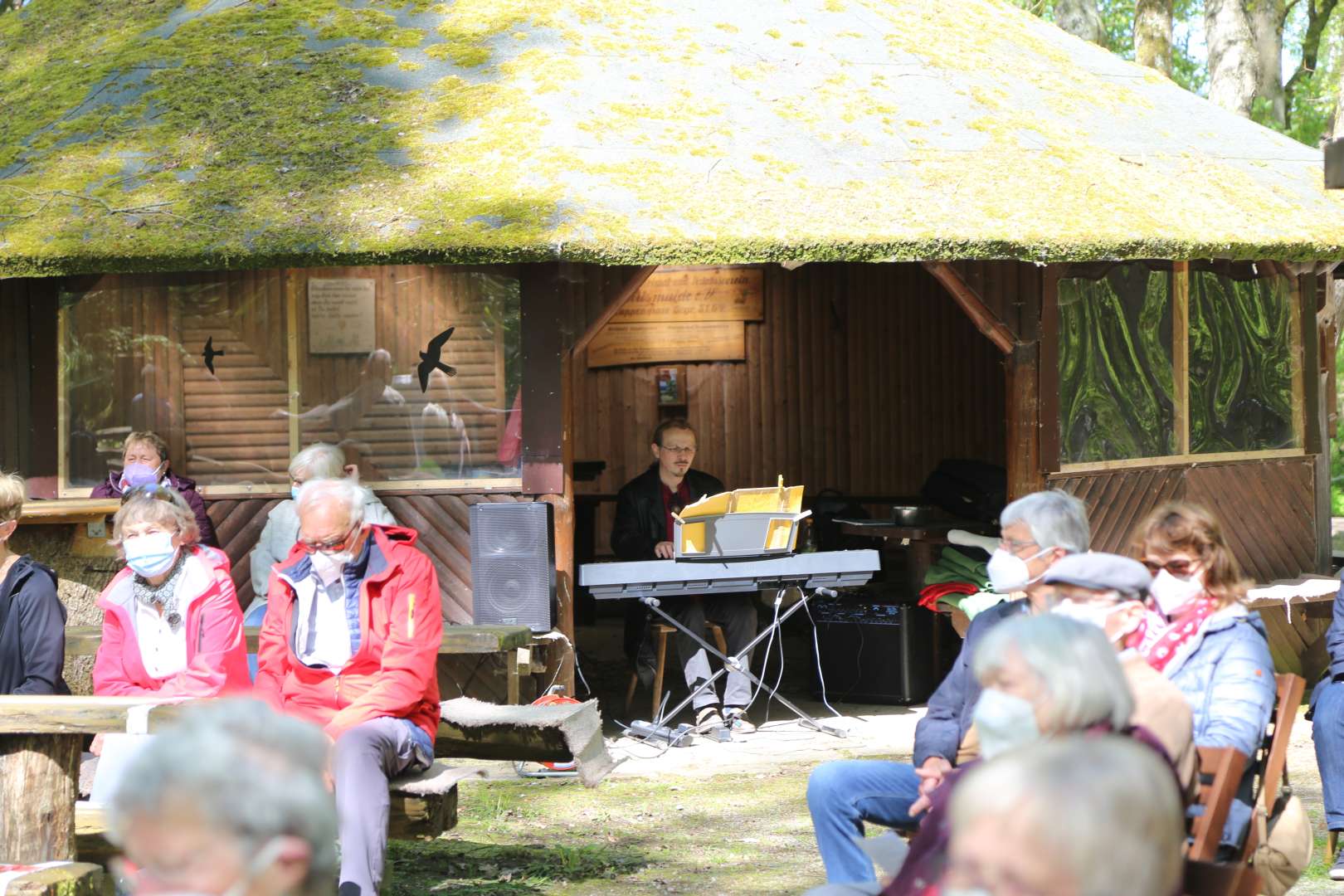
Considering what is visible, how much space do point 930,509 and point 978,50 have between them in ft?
9.97

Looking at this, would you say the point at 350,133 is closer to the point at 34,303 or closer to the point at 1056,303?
the point at 34,303

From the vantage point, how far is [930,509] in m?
10.3

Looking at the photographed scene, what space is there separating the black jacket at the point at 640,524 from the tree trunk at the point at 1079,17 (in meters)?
8.57

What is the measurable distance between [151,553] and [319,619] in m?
0.62

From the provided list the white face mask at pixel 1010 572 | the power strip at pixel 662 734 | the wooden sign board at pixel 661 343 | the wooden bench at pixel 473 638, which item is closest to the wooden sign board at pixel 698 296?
the wooden sign board at pixel 661 343

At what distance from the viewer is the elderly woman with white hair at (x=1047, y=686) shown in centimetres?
327

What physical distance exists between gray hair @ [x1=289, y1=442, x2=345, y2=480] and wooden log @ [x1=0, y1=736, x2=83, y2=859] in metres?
2.91

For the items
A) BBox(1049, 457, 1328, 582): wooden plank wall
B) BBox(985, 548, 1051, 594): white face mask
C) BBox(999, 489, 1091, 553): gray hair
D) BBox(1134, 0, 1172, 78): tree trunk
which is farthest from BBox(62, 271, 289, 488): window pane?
BBox(1134, 0, 1172, 78): tree trunk

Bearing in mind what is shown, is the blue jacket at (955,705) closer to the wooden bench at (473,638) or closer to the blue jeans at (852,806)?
the blue jeans at (852,806)

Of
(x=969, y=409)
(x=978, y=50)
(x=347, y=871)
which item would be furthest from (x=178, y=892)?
(x=969, y=409)

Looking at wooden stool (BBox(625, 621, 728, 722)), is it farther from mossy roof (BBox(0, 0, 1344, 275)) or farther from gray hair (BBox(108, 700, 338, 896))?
gray hair (BBox(108, 700, 338, 896))

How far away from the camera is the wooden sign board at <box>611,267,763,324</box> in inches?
500

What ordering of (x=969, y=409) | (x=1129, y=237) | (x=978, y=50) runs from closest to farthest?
(x=1129, y=237) < (x=978, y=50) < (x=969, y=409)

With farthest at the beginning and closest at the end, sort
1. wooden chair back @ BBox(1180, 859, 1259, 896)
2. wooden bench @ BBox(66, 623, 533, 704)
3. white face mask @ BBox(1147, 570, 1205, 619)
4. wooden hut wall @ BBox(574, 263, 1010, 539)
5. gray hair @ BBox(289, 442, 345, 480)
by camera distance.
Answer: wooden hut wall @ BBox(574, 263, 1010, 539) < gray hair @ BBox(289, 442, 345, 480) < wooden bench @ BBox(66, 623, 533, 704) < white face mask @ BBox(1147, 570, 1205, 619) < wooden chair back @ BBox(1180, 859, 1259, 896)
